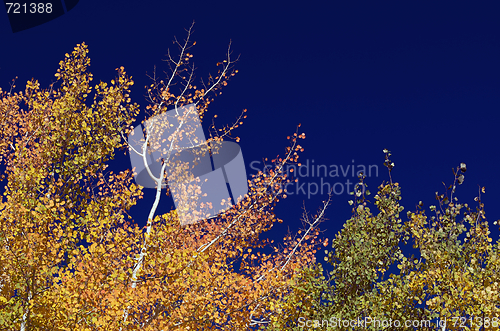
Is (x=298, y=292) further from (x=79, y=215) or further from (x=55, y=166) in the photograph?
(x=55, y=166)

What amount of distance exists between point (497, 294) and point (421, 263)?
1721 millimetres

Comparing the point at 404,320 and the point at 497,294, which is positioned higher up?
the point at 497,294

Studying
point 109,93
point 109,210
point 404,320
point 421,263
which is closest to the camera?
point 404,320

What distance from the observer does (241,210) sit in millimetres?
12695

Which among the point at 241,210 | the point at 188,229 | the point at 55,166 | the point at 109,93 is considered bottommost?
the point at 188,229

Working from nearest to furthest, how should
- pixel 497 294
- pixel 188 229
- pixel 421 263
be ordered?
pixel 497 294, pixel 421 263, pixel 188 229

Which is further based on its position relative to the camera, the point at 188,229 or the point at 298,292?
the point at 188,229

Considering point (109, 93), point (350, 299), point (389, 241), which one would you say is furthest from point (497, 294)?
point (109, 93)

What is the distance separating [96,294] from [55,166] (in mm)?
4761

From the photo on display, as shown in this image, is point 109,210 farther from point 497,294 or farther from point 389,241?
point 497,294

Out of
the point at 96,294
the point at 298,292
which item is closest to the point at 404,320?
the point at 298,292

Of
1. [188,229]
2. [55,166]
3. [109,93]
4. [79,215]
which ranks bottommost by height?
[188,229]

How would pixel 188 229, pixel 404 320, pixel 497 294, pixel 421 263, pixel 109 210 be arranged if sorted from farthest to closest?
1. pixel 188 229
2. pixel 109 210
3. pixel 421 263
4. pixel 404 320
5. pixel 497 294

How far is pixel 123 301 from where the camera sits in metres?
8.79
